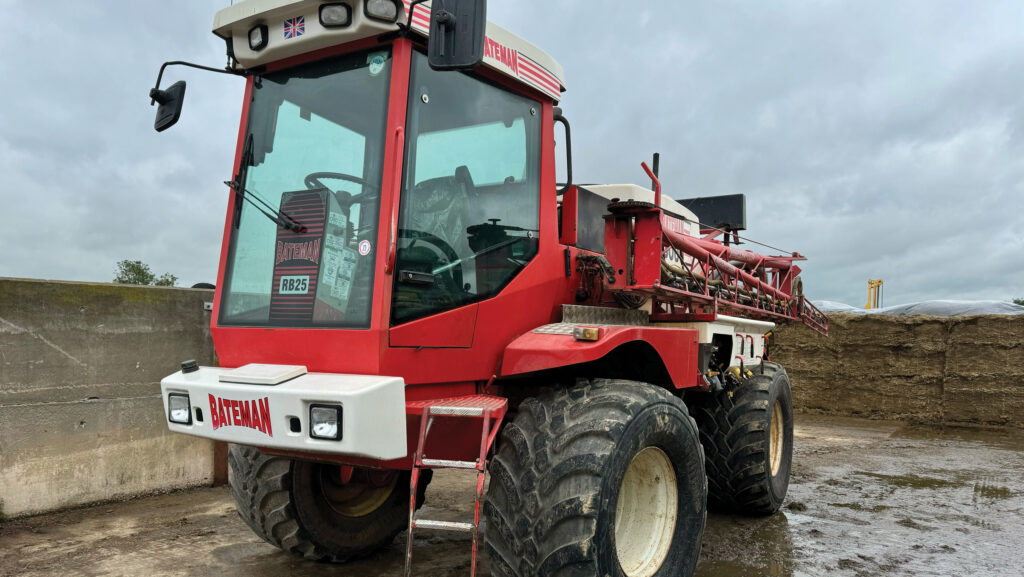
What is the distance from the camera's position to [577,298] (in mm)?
4422

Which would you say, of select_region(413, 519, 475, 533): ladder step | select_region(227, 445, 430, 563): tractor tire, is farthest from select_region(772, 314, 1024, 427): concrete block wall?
select_region(413, 519, 475, 533): ladder step

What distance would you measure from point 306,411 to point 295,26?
1853 millimetres

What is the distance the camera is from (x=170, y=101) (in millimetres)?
3850

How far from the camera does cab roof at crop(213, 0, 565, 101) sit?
328 centimetres

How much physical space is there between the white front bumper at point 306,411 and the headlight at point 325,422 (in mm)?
19

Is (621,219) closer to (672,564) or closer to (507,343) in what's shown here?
(507,343)

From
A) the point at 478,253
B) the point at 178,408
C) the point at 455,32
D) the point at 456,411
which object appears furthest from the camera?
the point at 478,253

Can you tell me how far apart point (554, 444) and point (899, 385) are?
39.9 feet

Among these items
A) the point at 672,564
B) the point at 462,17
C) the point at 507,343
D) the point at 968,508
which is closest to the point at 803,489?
the point at 968,508

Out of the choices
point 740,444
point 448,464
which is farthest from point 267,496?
point 740,444

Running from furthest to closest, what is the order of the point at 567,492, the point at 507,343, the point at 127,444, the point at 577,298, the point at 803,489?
the point at 803,489 < the point at 127,444 < the point at 577,298 < the point at 507,343 < the point at 567,492

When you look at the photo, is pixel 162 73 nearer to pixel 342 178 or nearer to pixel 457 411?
pixel 342 178

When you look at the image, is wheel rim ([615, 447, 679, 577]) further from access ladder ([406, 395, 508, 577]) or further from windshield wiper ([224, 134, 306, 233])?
windshield wiper ([224, 134, 306, 233])

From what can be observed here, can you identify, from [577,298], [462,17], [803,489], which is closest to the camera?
[462,17]
